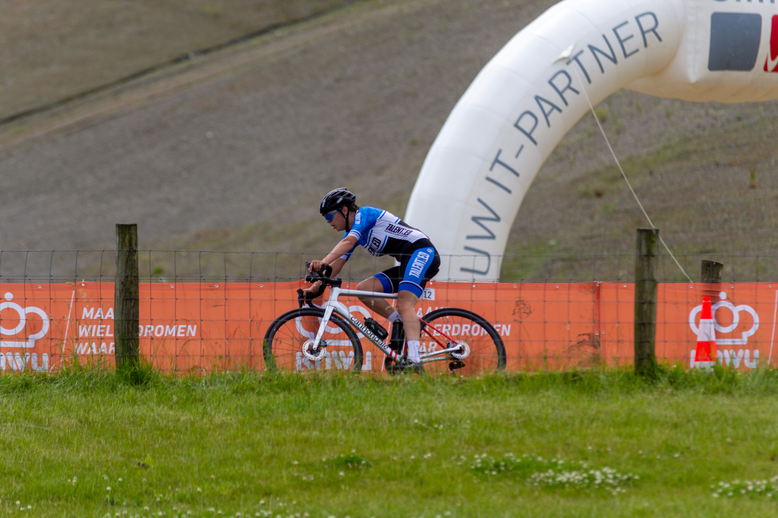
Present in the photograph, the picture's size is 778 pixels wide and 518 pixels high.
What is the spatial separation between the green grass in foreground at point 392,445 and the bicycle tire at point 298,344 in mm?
321

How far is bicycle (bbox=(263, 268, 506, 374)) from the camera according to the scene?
6.91m

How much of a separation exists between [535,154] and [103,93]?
35.1 meters

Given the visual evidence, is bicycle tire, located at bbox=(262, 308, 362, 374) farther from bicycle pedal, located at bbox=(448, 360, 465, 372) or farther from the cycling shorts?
bicycle pedal, located at bbox=(448, 360, 465, 372)

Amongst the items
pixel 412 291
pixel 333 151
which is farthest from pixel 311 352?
pixel 333 151

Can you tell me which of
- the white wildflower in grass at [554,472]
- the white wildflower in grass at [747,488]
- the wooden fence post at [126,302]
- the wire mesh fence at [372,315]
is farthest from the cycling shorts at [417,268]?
the white wildflower in grass at [747,488]

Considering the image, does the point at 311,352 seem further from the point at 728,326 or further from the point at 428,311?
the point at 728,326

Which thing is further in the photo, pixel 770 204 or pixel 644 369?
pixel 770 204

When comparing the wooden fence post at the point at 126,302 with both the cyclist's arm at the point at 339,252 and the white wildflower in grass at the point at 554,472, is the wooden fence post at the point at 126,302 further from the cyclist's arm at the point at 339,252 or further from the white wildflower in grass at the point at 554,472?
the white wildflower in grass at the point at 554,472

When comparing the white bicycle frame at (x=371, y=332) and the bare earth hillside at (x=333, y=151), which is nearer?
the white bicycle frame at (x=371, y=332)

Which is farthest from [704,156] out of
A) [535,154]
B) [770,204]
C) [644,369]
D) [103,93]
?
[103,93]

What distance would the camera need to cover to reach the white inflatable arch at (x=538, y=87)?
1072cm

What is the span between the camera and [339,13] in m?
49.0

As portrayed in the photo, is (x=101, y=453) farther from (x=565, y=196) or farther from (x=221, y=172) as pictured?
(x=221, y=172)

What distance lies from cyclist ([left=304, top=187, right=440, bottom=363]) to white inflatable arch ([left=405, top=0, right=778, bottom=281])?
3.35 m
